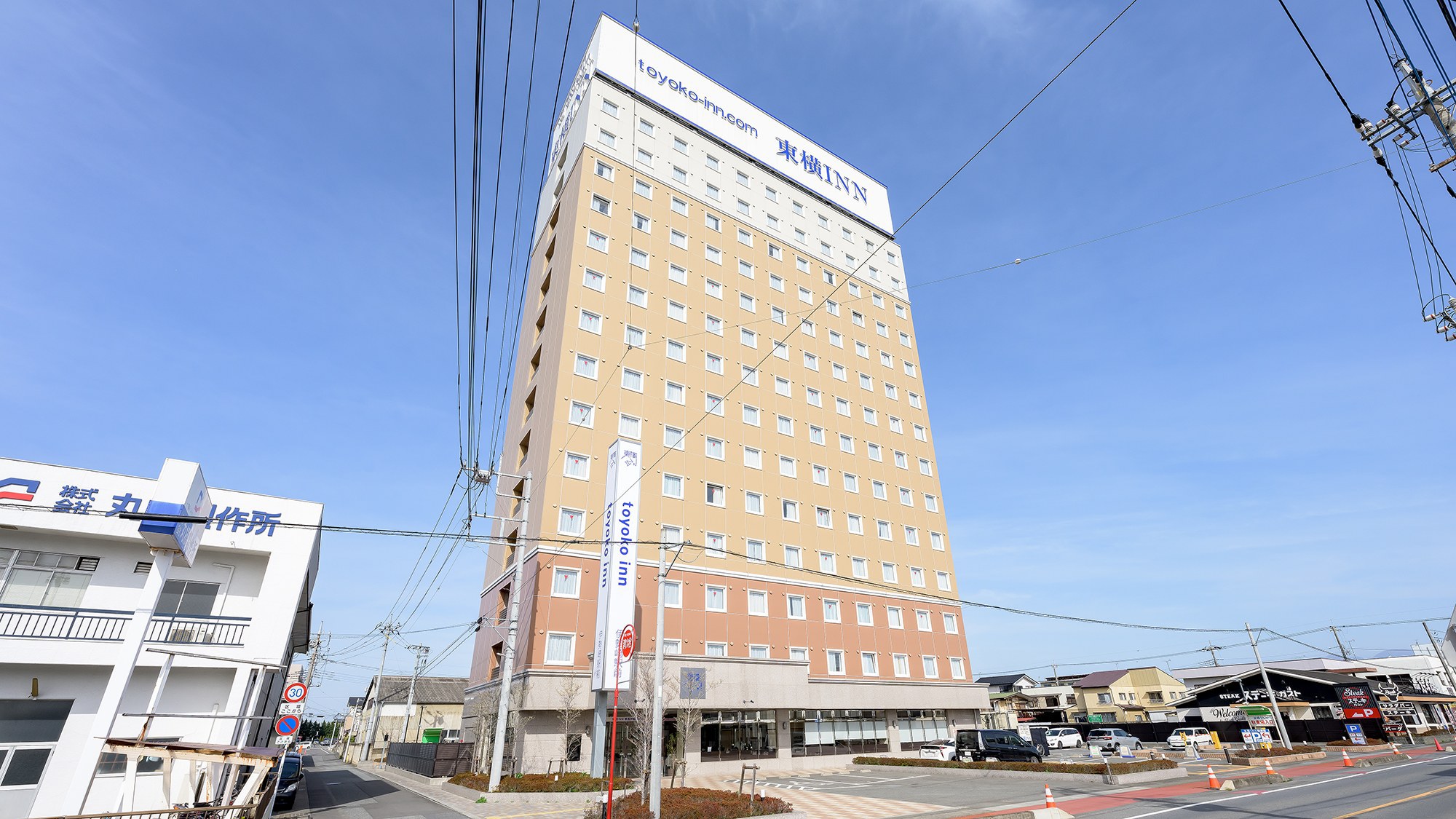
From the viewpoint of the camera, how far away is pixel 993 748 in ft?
106

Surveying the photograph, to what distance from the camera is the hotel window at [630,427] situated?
119 ft

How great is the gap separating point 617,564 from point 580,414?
9670mm

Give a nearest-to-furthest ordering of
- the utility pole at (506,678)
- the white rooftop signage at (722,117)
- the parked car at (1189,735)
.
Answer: the utility pole at (506,678)
the parked car at (1189,735)
the white rooftop signage at (722,117)

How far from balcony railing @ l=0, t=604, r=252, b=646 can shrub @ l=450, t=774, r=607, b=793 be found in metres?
10.3

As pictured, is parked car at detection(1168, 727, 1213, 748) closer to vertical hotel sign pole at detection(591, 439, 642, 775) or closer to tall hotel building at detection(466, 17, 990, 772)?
tall hotel building at detection(466, 17, 990, 772)

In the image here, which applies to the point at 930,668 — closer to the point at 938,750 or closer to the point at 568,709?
the point at 938,750

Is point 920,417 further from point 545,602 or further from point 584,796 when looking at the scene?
point 584,796

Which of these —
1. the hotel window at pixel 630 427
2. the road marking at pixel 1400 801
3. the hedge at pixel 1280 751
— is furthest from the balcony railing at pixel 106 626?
the hedge at pixel 1280 751

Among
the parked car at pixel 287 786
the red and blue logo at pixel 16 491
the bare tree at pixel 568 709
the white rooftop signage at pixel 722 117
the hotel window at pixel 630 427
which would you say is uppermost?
the white rooftop signage at pixel 722 117

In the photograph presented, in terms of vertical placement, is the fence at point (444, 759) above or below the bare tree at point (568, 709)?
below

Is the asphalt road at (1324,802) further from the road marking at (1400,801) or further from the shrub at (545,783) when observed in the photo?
the shrub at (545,783)

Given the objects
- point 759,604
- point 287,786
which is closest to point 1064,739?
point 759,604

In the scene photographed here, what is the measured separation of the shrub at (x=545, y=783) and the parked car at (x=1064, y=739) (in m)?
36.5

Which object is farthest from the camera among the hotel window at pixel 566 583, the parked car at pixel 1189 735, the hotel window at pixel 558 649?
the parked car at pixel 1189 735
